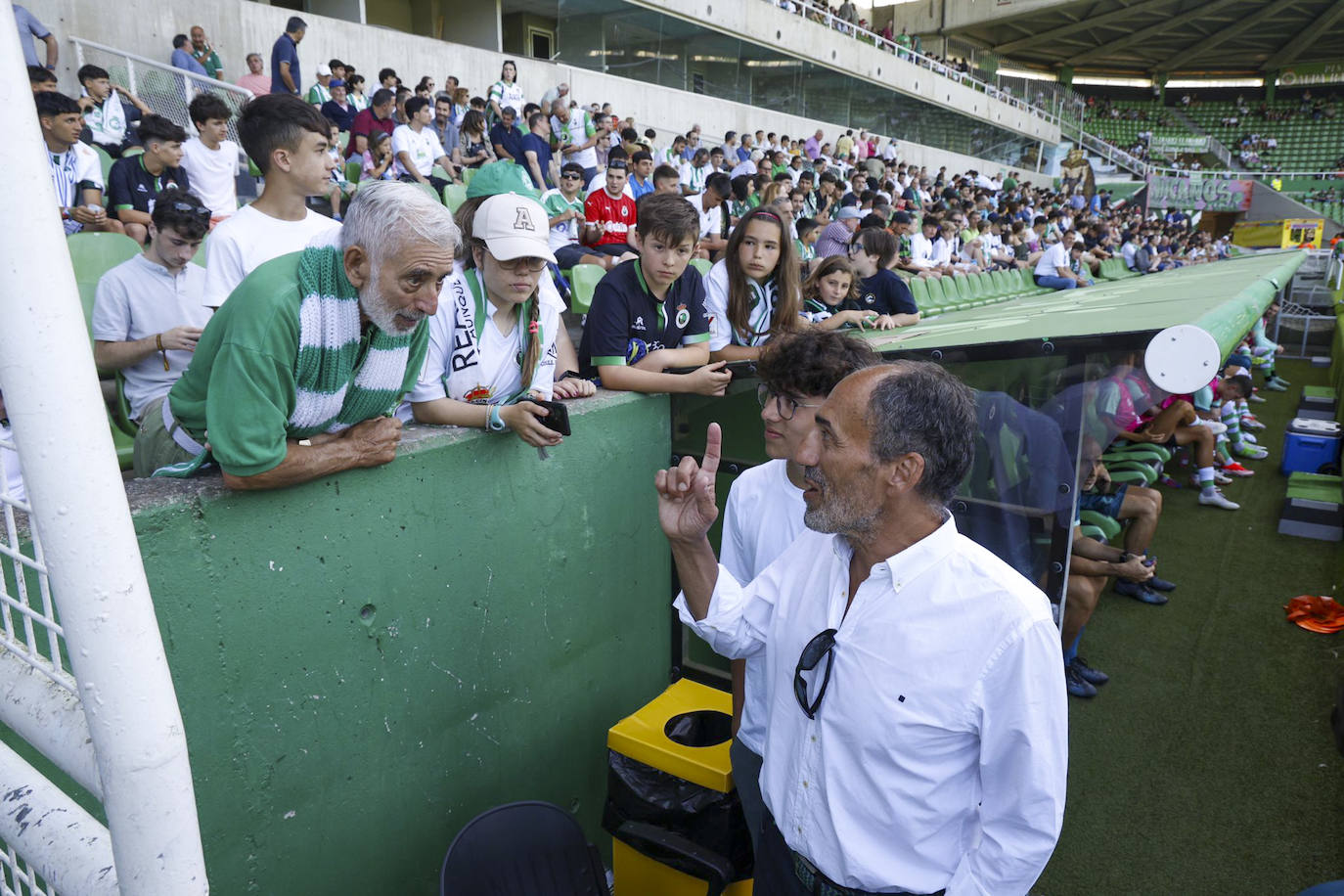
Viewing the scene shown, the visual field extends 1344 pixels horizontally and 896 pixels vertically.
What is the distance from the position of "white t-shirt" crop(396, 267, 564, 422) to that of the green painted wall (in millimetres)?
184

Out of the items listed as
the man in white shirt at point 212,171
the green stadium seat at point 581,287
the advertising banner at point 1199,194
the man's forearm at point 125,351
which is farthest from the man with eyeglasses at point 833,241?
the advertising banner at point 1199,194

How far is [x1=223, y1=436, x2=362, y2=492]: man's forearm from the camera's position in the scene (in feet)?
5.79

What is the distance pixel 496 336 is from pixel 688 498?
3.36 feet

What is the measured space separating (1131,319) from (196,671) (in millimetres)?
3076

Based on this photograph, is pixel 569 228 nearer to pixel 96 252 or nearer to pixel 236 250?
pixel 96 252

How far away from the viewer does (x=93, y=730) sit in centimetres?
69

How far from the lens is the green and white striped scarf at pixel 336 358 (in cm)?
179

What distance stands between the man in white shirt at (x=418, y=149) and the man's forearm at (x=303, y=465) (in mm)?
7411

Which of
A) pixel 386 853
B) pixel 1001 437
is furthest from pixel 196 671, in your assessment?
pixel 1001 437

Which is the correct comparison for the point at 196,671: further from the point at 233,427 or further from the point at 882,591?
the point at 882,591

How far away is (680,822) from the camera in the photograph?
244cm

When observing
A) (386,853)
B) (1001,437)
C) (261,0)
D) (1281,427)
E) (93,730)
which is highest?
(261,0)

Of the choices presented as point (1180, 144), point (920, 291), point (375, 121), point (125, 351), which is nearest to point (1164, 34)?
point (1180, 144)

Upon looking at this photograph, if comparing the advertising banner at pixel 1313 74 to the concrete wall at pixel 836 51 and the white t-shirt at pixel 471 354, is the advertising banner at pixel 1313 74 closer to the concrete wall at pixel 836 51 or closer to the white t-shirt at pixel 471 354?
the concrete wall at pixel 836 51
